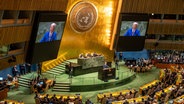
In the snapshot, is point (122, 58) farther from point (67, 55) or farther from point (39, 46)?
point (39, 46)

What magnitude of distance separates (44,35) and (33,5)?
2575mm

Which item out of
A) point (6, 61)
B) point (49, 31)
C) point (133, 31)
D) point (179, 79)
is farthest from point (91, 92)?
point (6, 61)

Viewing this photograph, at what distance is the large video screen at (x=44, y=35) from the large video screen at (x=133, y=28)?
21.7 ft

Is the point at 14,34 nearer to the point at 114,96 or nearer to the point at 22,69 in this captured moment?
the point at 114,96

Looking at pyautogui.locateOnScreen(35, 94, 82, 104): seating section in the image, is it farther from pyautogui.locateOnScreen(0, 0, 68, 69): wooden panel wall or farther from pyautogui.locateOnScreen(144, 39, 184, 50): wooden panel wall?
pyautogui.locateOnScreen(144, 39, 184, 50): wooden panel wall

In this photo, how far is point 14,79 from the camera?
25438 millimetres

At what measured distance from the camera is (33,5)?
20.7m

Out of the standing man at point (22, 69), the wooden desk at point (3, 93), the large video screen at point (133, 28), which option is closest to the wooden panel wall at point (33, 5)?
the wooden desk at point (3, 93)

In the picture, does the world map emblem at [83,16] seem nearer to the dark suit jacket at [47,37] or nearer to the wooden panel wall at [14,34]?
the dark suit jacket at [47,37]

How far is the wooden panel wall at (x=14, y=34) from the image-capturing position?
64.7 feet

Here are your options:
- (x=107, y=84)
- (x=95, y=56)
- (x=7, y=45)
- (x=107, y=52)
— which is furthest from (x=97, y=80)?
(x=7, y=45)

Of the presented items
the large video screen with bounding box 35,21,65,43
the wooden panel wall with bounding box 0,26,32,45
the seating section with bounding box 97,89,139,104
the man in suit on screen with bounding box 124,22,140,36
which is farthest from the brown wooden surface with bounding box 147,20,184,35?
the wooden panel wall with bounding box 0,26,32,45

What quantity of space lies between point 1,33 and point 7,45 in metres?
1.97

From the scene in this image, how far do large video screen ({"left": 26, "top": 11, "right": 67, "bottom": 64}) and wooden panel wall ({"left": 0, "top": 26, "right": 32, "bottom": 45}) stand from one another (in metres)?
0.50
